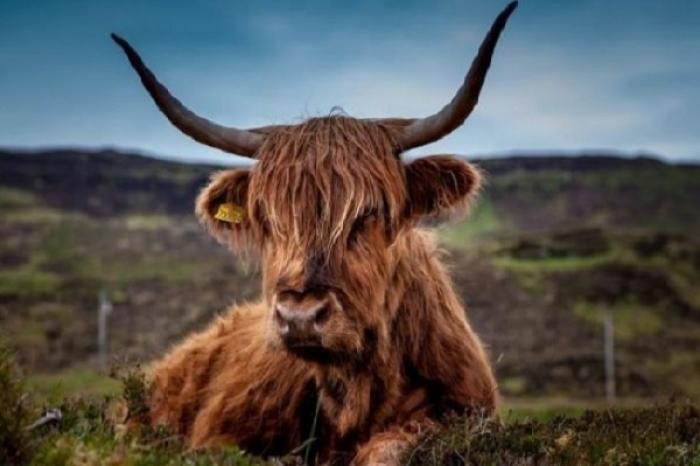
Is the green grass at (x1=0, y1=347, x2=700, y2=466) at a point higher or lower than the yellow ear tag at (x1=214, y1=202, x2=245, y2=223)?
lower

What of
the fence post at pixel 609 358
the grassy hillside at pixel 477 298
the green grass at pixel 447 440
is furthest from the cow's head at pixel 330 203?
the fence post at pixel 609 358

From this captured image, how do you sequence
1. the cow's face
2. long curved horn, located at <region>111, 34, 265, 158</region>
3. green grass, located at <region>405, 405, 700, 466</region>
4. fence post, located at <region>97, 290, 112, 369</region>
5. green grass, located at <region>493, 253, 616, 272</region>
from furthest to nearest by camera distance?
1. green grass, located at <region>493, 253, 616, 272</region>
2. fence post, located at <region>97, 290, 112, 369</region>
3. long curved horn, located at <region>111, 34, 265, 158</region>
4. the cow's face
5. green grass, located at <region>405, 405, 700, 466</region>

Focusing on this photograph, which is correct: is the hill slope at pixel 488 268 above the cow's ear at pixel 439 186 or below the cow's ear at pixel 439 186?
below

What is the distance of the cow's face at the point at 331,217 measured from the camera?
6.02m

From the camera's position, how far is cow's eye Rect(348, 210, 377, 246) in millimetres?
6430

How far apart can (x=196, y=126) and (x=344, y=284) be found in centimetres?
153

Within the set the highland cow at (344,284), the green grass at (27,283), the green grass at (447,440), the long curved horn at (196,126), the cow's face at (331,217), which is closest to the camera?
the green grass at (447,440)

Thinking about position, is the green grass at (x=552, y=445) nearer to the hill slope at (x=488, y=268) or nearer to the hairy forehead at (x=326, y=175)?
the hairy forehead at (x=326, y=175)

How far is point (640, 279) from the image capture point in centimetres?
5991

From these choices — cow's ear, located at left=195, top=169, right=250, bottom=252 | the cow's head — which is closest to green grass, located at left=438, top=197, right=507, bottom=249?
cow's ear, located at left=195, top=169, right=250, bottom=252

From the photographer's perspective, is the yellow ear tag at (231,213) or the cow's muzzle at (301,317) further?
the yellow ear tag at (231,213)

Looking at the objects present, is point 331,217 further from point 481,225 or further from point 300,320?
point 481,225

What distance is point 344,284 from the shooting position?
243 inches

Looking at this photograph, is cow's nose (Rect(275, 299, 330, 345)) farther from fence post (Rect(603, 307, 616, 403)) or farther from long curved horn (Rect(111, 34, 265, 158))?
fence post (Rect(603, 307, 616, 403))
